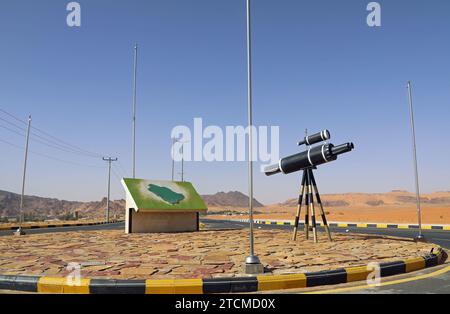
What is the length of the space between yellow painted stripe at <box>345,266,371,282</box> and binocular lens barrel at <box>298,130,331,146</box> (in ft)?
22.1

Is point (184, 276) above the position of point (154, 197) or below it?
below

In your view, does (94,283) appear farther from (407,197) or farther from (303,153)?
(407,197)

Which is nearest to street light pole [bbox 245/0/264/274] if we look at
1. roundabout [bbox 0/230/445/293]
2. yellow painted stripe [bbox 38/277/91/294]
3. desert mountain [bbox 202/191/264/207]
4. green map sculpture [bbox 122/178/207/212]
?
roundabout [bbox 0/230/445/293]

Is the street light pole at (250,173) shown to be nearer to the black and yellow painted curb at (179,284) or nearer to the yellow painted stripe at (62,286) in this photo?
the black and yellow painted curb at (179,284)

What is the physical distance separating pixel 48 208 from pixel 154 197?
11194 centimetres

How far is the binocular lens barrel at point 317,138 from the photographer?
13.6m

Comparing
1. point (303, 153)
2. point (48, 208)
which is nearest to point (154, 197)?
point (303, 153)

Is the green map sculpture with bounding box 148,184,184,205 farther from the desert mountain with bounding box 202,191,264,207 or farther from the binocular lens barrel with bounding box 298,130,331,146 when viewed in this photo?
the desert mountain with bounding box 202,191,264,207

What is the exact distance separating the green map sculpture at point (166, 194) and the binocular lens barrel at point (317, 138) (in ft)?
29.0

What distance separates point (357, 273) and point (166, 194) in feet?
48.5

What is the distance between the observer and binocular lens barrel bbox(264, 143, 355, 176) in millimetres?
13211
